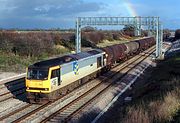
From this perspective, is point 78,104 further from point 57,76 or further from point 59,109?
point 57,76

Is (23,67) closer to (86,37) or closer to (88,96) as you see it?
(88,96)

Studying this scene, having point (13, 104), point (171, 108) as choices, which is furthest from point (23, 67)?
point (171, 108)

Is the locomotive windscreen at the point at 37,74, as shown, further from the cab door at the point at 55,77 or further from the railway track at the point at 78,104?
the railway track at the point at 78,104

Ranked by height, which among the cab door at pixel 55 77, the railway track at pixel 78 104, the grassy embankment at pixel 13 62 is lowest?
the railway track at pixel 78 104

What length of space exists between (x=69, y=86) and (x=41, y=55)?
23.3m

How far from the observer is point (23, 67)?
127 ft

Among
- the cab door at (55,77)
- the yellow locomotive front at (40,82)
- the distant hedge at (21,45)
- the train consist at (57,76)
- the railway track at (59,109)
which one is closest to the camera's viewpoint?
the railway track at (59,109)

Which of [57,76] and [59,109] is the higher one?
[57,76]

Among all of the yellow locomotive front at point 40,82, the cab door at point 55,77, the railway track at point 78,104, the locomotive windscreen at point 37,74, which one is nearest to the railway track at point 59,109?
the railway track at point 78,104

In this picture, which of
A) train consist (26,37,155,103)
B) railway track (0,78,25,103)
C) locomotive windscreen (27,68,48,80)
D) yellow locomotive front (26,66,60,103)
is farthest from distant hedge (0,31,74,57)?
yellow locomotive front (26,66,60,103)

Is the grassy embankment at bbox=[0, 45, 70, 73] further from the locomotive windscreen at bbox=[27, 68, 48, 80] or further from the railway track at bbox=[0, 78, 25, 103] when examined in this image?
the locomotive windscreen at bbox=[27, 68, 48, 80]

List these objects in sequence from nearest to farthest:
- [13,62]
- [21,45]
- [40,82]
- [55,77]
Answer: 1. [40,82]
2. [55,77]
3. [13,62]
4. [21,45]

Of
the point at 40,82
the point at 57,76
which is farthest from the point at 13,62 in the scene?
the point at 40,82

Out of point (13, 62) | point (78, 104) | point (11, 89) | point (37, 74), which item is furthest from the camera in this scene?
point (13, 62)
